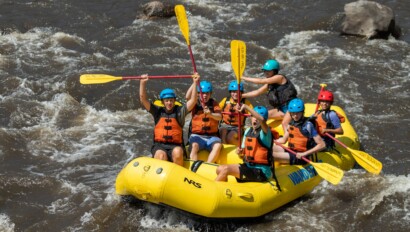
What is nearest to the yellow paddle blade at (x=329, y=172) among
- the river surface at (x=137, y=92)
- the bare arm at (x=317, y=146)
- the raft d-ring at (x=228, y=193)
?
the bare arm at (x=317, y=146)

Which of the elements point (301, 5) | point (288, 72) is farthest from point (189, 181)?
point (301, 5)

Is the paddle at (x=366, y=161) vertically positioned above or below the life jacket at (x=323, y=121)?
below

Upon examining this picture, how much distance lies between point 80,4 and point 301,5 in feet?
17.7

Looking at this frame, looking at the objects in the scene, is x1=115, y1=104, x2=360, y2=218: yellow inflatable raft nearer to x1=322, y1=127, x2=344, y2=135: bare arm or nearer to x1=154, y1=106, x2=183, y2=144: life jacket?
x1=154, y1=106, x2=183, y2=144: life jacket

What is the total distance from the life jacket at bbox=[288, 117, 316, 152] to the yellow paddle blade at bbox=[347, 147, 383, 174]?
605 millimetres

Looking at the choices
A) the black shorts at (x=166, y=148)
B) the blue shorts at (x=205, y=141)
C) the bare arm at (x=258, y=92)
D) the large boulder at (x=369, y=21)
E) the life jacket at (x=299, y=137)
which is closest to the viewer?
the black shorts at (x=166, y=148)

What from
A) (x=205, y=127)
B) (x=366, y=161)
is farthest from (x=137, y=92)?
(x=366, y=161)

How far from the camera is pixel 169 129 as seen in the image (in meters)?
6.83

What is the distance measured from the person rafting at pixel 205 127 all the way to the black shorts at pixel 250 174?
57cm

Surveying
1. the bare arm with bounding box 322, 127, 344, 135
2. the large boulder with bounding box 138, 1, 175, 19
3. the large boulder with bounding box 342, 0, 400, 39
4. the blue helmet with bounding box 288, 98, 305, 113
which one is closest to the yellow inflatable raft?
the blue helmet with bounding box 288, 98, 305, 113

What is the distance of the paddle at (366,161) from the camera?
23.1ft

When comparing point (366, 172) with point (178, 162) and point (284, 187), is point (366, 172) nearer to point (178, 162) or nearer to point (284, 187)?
point (284, 187)

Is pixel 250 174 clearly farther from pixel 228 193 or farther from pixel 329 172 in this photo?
pixel 329 172

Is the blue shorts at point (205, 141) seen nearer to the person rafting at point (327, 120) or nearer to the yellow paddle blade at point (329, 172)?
the yellow paddle blade at point (329, 172)
